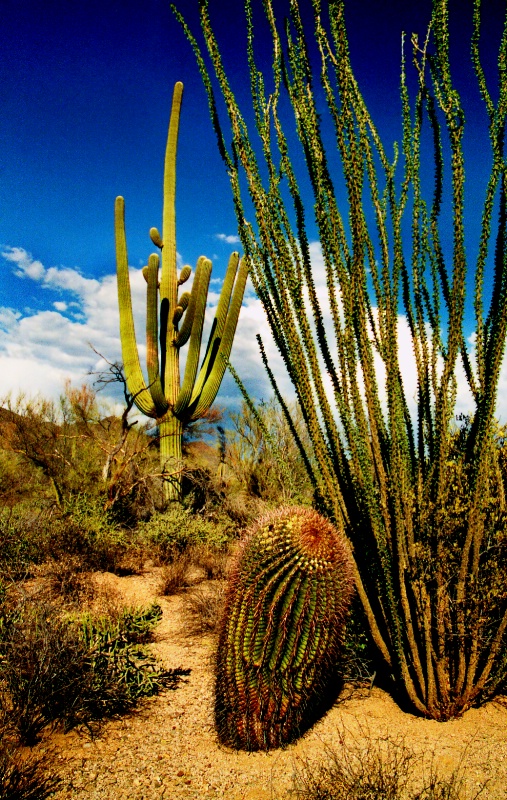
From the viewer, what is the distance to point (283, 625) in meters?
2.80

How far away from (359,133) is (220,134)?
3.53ft

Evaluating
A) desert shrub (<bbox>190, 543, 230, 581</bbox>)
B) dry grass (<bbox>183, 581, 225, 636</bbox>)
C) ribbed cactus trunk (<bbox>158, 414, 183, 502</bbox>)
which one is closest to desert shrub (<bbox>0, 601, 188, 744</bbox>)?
dry grass (<bbox>183, 581, 225, 636</bbox>)

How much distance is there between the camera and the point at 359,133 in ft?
10.7

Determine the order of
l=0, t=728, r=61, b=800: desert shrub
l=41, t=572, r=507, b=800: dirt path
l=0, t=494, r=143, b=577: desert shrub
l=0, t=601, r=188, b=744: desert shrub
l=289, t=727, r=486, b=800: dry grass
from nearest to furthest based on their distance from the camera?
l=289, t=727, r=486, b=800: dry grass
l=0, t=728, r=61, b=800: desert shrub
l=41, t=572, r=507, b=800: dirt path
l=0, t=601, r=188, b=744: desert shrub
l=0, t=494, r=143, b=577: desert shrub

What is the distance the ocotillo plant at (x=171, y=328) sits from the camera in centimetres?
1068

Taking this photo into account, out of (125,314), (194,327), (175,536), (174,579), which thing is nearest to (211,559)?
(174,579)

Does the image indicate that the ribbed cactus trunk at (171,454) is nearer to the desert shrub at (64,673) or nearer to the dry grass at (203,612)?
the dry grass at (203,612)

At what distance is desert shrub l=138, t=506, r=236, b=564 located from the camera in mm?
8234

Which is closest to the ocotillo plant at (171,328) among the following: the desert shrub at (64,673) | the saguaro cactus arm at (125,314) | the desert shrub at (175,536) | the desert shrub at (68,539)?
the saguaro cactus arm at (125,314)

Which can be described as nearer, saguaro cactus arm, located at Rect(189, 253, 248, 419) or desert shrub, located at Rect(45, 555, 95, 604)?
desert shrub, located at Rect(45, 555, 95, 604)

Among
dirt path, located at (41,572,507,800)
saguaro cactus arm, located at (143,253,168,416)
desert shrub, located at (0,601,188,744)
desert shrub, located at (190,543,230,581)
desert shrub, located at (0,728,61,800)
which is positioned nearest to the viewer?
desert shrub, located at (0,728,61,800)

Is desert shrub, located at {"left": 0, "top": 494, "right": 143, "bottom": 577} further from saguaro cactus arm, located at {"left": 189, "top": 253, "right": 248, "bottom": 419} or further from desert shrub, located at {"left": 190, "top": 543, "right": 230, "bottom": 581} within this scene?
saguaro cactus arm, located at {"left": 189, "top": 253, "right": 248, "bottom": 419}

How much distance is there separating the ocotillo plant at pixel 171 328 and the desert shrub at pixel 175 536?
1705 millimetres

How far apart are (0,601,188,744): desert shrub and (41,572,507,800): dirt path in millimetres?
137
